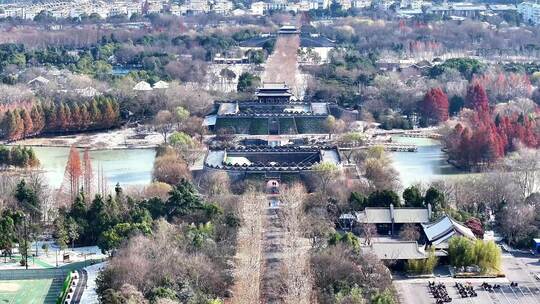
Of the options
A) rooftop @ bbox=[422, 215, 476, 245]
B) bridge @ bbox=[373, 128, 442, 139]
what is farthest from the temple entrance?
rooftop @ bbox=[422, 215, 476, 245]

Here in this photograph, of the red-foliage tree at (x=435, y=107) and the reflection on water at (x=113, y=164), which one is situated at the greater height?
the red-foliage tree at (x=435, y=107)

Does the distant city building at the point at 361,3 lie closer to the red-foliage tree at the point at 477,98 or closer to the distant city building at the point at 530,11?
the distant city building at the point at 530,11

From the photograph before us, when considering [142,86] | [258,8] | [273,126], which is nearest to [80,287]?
[273,126]

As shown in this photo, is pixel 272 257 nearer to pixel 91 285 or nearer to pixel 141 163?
pixel 91 285

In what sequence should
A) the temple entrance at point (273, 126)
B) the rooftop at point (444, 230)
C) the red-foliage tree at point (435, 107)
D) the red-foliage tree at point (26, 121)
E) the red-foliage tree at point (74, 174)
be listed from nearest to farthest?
the rooftop at point (444, 230)
the red-foliage tree at point (74, 174)
the red-foliage tree at point (26, 121)
the temple entrance at point (273, 126)
the red-foliage tree at point (435, 107)

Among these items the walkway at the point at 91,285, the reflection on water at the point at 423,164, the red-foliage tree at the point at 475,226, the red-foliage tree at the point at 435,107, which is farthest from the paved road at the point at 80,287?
the red-foliage tree at the point at 435,107

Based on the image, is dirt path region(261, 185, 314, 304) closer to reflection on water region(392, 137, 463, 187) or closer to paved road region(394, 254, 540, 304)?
paved road region(394, 254, 540, 304)
